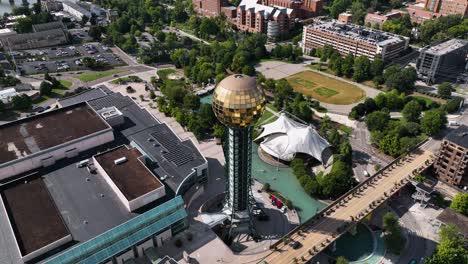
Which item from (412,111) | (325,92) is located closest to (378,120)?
(412,111)

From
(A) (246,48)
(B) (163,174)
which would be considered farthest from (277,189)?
(A) (246,48)

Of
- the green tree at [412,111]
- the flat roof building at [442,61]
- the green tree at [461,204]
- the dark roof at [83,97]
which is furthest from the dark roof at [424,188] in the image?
the dark roof at [83,97]

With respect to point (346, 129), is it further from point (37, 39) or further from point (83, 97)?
point (37, 39)

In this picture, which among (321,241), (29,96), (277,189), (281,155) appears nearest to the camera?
(321,241)

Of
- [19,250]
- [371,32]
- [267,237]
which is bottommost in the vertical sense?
[267,237]

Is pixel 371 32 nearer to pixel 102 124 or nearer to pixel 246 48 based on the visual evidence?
pixel 246 48

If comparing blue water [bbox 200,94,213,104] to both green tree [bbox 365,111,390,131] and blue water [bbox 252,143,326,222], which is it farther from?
green tree [bbox 365,111,390,131]
